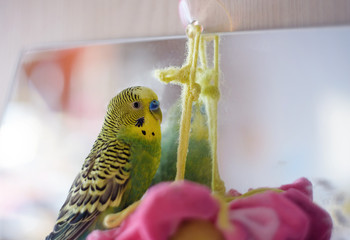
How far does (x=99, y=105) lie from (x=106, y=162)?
175 mm

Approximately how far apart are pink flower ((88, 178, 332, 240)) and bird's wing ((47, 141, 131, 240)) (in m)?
0.12

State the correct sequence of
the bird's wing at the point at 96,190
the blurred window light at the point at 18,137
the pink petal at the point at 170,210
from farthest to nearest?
the blurred window light at the point at 18,137 → the bird's wing at the point at 96,190 → the pink petal at the point at 170,210

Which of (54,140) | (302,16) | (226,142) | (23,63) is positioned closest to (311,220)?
(226,142)

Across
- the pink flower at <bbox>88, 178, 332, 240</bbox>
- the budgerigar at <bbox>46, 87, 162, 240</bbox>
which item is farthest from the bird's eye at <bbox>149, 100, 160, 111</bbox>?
the pink flower at <bbox>88, 178, 332, 240</bbox>

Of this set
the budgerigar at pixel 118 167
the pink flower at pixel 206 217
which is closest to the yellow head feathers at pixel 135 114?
the budgerigar at pixel 118 167

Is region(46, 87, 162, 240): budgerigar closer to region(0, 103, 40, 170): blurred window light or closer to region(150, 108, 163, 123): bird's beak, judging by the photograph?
region(150, 108, 163, 123): bird's beak

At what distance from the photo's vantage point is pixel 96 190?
0.41m

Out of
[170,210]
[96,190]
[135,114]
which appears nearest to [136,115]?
[135,114]

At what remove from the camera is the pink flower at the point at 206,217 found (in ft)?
0.79

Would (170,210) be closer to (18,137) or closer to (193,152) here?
(193,152)

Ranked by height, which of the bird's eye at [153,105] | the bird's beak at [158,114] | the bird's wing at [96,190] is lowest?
the bird's wing at [96,190]

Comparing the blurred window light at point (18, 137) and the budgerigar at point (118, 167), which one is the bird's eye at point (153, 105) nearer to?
the budgerigar at point (118, 167)

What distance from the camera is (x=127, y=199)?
1.35 ft

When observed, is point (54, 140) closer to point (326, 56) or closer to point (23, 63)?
point (23, 63)
